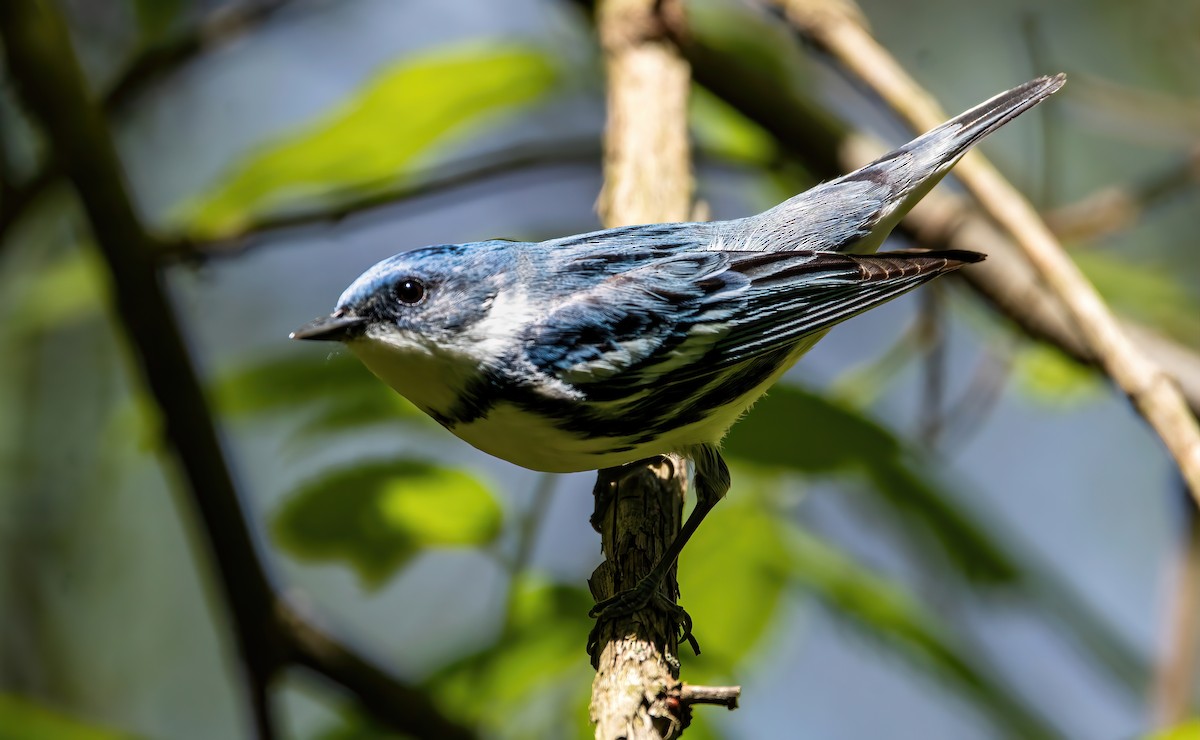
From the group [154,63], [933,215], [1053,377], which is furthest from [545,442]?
[154,63]

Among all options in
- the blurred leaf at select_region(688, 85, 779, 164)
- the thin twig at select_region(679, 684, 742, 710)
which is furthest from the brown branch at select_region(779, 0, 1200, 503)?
the thin twig at select_region(679, 684, 742, 710)

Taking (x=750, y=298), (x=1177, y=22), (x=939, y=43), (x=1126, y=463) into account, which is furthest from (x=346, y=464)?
(x=1126, y=463)

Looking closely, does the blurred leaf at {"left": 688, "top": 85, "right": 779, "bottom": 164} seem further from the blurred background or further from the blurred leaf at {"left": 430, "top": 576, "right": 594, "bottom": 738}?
the blurred leaf at {"left": 430, "top": 576, "right": 594, "bottom": 738}

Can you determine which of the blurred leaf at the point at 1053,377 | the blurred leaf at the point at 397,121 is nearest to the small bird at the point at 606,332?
the blurred leaf at the point at 397,121

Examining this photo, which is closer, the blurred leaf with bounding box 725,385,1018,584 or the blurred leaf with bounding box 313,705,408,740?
the blurred leaf with bounding box 725,385,1018,584

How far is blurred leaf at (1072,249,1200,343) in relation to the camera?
3.74 m

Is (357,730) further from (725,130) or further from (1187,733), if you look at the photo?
(725,130)

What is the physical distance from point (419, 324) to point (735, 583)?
1.00 meters

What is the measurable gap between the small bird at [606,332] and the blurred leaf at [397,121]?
74 centimetres

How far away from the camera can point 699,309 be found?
2631mm

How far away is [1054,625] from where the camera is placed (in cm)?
308

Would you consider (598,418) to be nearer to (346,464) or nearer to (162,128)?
(346,464)

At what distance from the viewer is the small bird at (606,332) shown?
2.51 meters

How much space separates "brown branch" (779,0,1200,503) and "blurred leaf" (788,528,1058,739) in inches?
29.1
